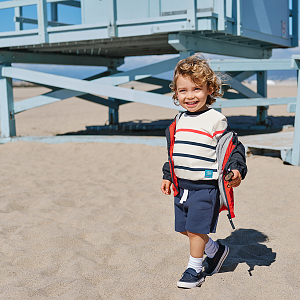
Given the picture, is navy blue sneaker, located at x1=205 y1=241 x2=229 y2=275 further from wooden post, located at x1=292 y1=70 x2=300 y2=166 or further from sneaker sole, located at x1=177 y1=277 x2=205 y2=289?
wooden post, located at x1=292 y1=70 x2=300 y2=166

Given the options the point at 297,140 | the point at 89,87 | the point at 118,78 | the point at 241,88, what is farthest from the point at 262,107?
the point at 89,87

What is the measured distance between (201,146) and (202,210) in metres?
0.40

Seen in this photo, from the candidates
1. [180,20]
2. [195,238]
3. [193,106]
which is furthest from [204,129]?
[180,20]

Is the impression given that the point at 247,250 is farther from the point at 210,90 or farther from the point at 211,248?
the point at 210,90

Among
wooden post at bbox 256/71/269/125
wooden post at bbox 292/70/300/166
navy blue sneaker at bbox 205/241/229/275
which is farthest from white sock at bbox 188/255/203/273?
wooden post at bbox 256/71/269/125

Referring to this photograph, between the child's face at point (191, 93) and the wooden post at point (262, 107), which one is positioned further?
the wooden post at point (262, 107)

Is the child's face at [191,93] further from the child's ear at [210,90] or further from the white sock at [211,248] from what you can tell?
the white sock at [211,248]

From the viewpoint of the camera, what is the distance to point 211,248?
2.55 m

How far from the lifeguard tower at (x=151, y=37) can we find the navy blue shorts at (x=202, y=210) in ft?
10.8

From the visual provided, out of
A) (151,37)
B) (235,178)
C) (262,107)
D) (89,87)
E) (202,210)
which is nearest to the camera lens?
(235,178)

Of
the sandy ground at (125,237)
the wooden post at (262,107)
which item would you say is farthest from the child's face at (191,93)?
the wooden post at (262,107)

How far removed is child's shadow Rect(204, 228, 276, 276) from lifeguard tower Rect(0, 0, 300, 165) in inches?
93.2

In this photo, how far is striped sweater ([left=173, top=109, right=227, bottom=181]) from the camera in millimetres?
2297

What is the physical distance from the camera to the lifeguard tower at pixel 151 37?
20.4 feet
